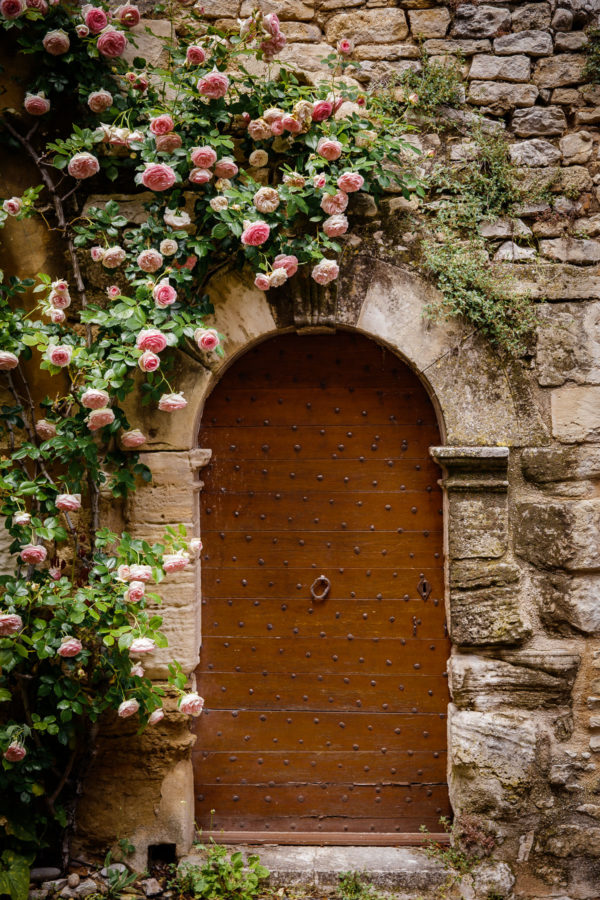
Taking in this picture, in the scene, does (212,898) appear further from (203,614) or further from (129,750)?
(203,614)

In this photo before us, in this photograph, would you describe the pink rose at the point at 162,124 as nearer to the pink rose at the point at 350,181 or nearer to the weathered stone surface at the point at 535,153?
the pink rose at the point at 350,181

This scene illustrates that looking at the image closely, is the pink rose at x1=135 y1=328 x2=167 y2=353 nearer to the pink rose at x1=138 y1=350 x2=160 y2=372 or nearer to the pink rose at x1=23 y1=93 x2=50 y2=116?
the pink rose at x1=138 y1=350 x2=160 y2=372

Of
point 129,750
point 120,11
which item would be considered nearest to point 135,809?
point 129,750

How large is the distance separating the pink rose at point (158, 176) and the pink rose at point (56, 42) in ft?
2.27

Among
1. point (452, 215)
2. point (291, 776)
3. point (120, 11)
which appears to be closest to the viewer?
point (120, 11)

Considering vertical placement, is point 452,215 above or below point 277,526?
above

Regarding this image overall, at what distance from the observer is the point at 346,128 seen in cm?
284

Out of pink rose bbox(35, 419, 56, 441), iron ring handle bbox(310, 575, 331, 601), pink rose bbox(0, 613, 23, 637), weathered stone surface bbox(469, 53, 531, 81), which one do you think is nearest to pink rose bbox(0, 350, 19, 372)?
pink rose bbox(35, 419, 56, 441)

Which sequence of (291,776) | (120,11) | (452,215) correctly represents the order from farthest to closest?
(291,776), (452,215), (120,11)

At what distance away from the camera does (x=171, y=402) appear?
2777mm

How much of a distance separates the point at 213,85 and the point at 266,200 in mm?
495

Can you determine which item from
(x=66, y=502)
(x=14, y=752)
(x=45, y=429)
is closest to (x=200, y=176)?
(x=45, y=429)

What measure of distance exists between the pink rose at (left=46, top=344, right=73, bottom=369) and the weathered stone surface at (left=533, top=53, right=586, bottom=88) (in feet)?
7.83

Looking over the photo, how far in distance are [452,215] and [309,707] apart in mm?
2365
